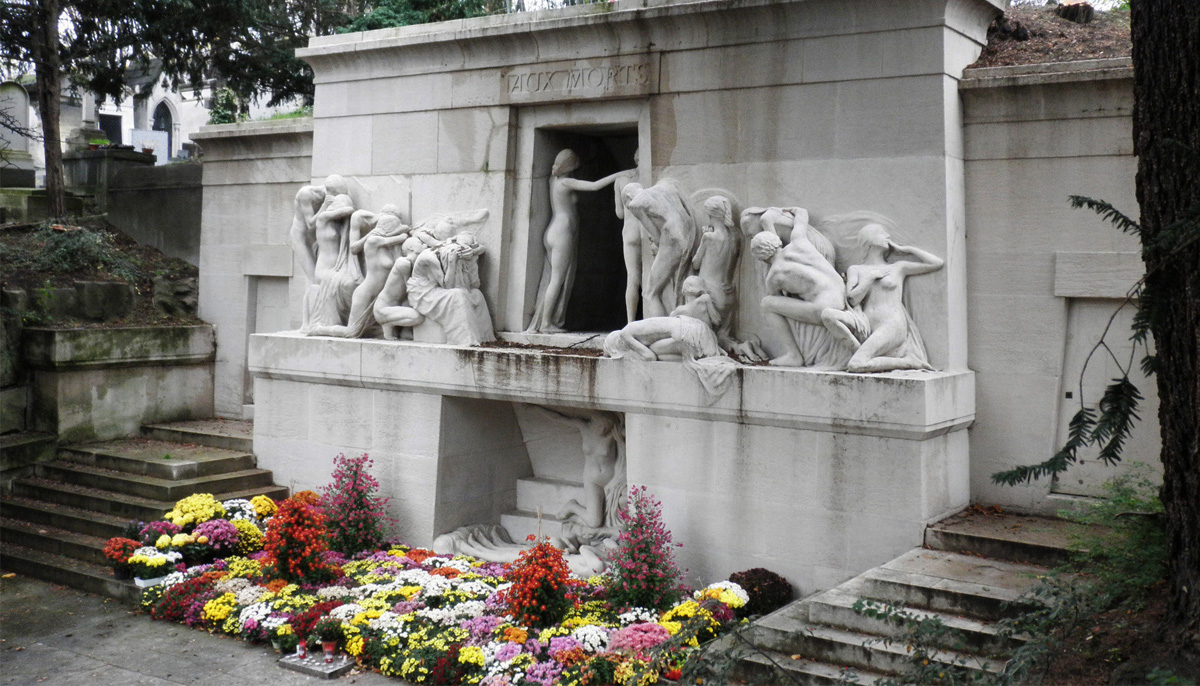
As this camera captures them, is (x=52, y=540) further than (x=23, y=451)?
No

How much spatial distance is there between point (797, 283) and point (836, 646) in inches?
129

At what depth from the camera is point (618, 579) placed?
969 centimetres

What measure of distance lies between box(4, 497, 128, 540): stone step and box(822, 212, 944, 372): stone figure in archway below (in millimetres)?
7650

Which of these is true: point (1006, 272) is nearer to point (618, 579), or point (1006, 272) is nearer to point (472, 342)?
point (618, 579)

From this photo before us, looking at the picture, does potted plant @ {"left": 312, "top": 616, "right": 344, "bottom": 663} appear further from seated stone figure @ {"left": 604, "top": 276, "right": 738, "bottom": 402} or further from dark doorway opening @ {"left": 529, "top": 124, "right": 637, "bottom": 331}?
dark doorway opening @ {"left": 529, "top": 124, "right": 637, "bottom": 331}

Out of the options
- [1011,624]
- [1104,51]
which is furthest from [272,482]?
[1104,51]

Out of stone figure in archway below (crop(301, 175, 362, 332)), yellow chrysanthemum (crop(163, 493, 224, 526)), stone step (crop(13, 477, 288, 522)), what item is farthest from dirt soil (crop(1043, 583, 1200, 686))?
stone step (crop(13, 477, 288, 522))

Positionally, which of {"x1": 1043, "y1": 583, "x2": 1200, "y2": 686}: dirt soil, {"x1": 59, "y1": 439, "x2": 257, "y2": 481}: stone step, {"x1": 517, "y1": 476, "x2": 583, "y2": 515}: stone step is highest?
{"x1": 59, "y1": 439, "x2": 257, "y2": 481}: stone step

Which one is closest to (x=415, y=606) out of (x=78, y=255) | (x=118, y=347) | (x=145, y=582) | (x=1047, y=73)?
(x=145, y=582)

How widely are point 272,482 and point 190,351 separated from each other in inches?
118

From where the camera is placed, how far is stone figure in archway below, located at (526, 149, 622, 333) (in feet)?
39.1

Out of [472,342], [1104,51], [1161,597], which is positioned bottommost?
[1161,597]

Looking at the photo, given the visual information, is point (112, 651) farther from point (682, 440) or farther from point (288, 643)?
point (682, 440)

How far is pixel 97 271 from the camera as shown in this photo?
15203mm
